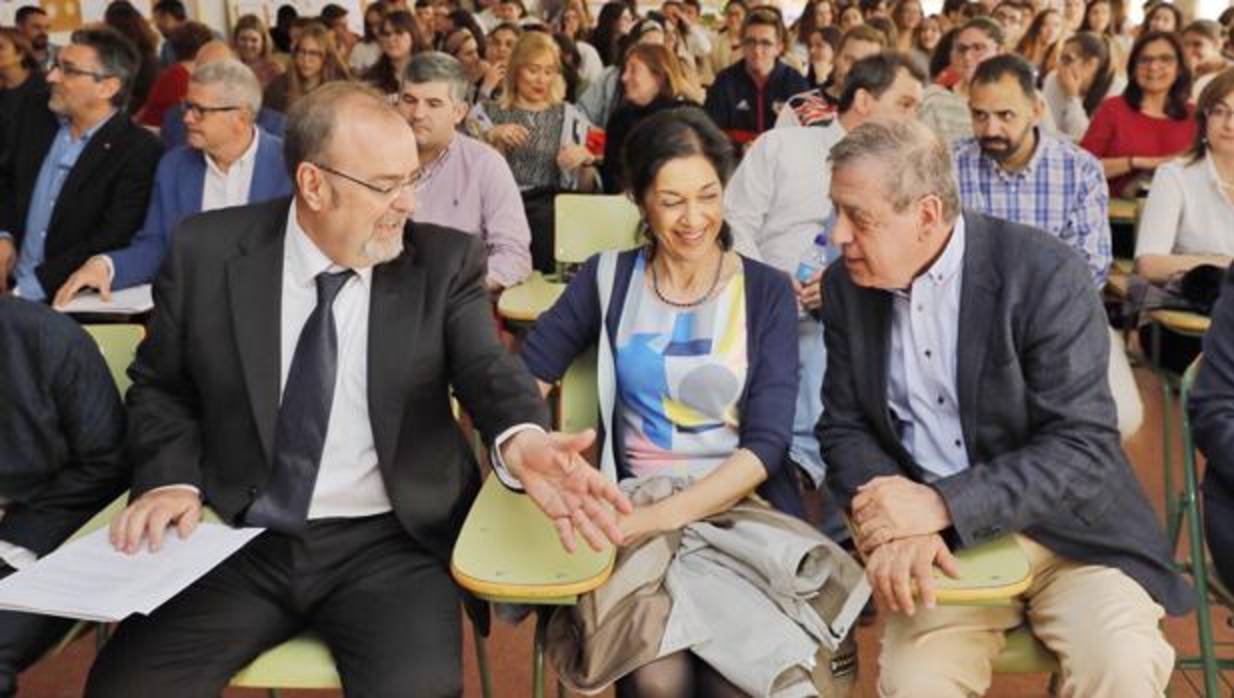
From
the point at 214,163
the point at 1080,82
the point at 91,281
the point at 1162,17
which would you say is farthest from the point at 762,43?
the point at 91,281

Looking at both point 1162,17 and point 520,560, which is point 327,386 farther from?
point 1162,17

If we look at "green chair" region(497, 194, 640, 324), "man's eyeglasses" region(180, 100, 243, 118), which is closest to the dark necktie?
"green chair" region(497, 194, 640, 324)

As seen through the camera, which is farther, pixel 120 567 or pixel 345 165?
pixel 345 165

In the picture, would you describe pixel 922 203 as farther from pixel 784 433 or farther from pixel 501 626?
pixel 501 626

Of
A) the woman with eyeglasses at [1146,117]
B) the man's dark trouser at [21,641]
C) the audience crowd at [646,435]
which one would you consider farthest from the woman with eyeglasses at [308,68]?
the man's dark trouser at [21,641]

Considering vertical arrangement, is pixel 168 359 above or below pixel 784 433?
above

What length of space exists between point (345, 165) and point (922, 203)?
0.99 metres

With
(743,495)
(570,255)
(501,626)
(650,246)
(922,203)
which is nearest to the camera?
(922,203)

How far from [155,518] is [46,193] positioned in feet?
8.40

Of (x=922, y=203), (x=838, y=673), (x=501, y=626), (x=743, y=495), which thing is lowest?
(x=501, y=626)

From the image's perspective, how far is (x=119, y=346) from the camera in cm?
257

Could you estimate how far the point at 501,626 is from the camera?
328cm

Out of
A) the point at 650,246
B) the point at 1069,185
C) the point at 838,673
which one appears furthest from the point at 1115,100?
the point at 838,673

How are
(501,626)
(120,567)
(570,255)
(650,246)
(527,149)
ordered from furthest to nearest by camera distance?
(527,149)
(570,255)
(501,626)
(650,246)
(120,567)
